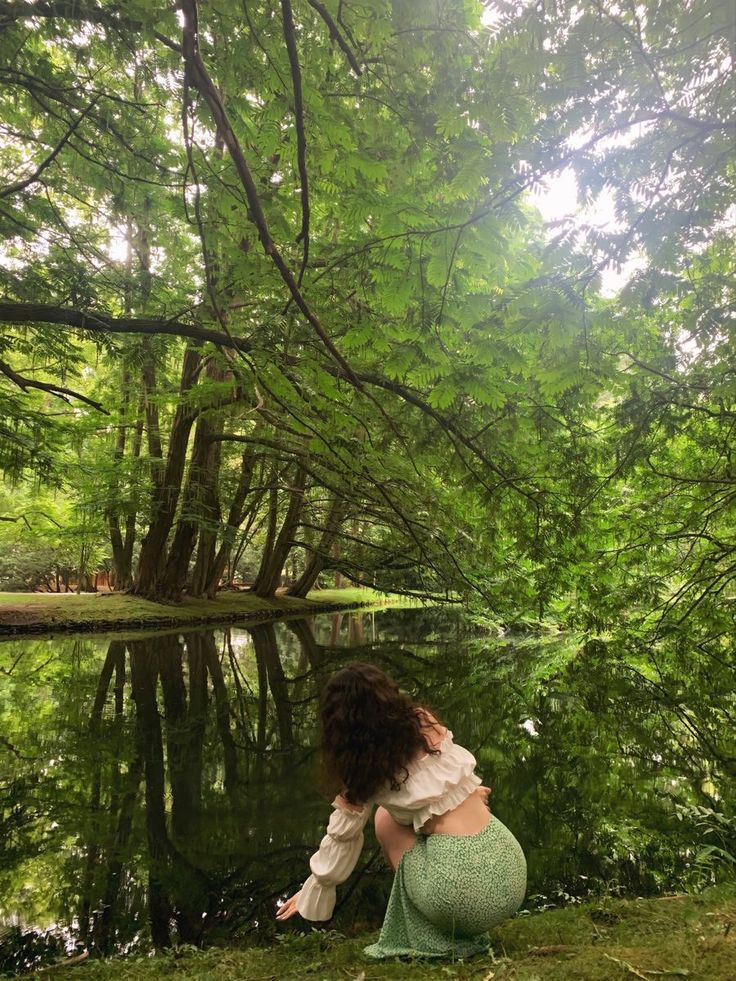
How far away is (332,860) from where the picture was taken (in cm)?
213

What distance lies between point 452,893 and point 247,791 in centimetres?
320

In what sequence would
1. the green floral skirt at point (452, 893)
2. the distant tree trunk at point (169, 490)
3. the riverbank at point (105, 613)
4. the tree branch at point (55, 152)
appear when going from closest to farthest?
the green floral skirt at point (452, 893) < the tree branch at point (55, 152) < the riverbank at point (105, 613) < the distant tree trunk at point (169, 490)

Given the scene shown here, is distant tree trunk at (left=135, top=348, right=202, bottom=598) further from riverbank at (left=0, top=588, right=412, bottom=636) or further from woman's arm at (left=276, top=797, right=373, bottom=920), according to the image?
woman's arm at (left=276, top=797, right=373, bottom=920)

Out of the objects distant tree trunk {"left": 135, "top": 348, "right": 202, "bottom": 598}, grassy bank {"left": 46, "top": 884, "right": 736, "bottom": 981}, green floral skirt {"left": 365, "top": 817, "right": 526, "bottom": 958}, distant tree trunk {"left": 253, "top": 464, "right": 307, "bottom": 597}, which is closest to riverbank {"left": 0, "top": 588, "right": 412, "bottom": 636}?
distant tree trunk {"left": 135, "top": 348, "right": 202, "bottom": 598}

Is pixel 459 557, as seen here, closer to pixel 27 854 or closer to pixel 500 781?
pixel 500 781

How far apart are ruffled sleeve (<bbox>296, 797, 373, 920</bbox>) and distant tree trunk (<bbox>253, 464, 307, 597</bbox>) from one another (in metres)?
13.8

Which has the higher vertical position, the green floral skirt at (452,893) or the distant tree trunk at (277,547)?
the distant tree trunk at (277,547)

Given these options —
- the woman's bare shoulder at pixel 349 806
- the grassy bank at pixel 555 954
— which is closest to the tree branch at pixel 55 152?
the woman's bare shoulder at pixel 349 806

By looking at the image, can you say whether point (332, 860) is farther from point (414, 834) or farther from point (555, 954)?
point (555, 954)

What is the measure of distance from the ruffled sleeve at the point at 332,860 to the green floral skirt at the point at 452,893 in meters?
0.22

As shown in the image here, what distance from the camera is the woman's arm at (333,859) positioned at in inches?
83.9

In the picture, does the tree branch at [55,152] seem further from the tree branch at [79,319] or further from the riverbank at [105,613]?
the riverbank at [105,613]

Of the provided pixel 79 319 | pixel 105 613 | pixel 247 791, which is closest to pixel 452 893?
pixel 247 791

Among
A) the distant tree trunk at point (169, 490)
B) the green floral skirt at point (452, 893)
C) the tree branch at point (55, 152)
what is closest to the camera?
the green floral skirt at point (452, 893)
